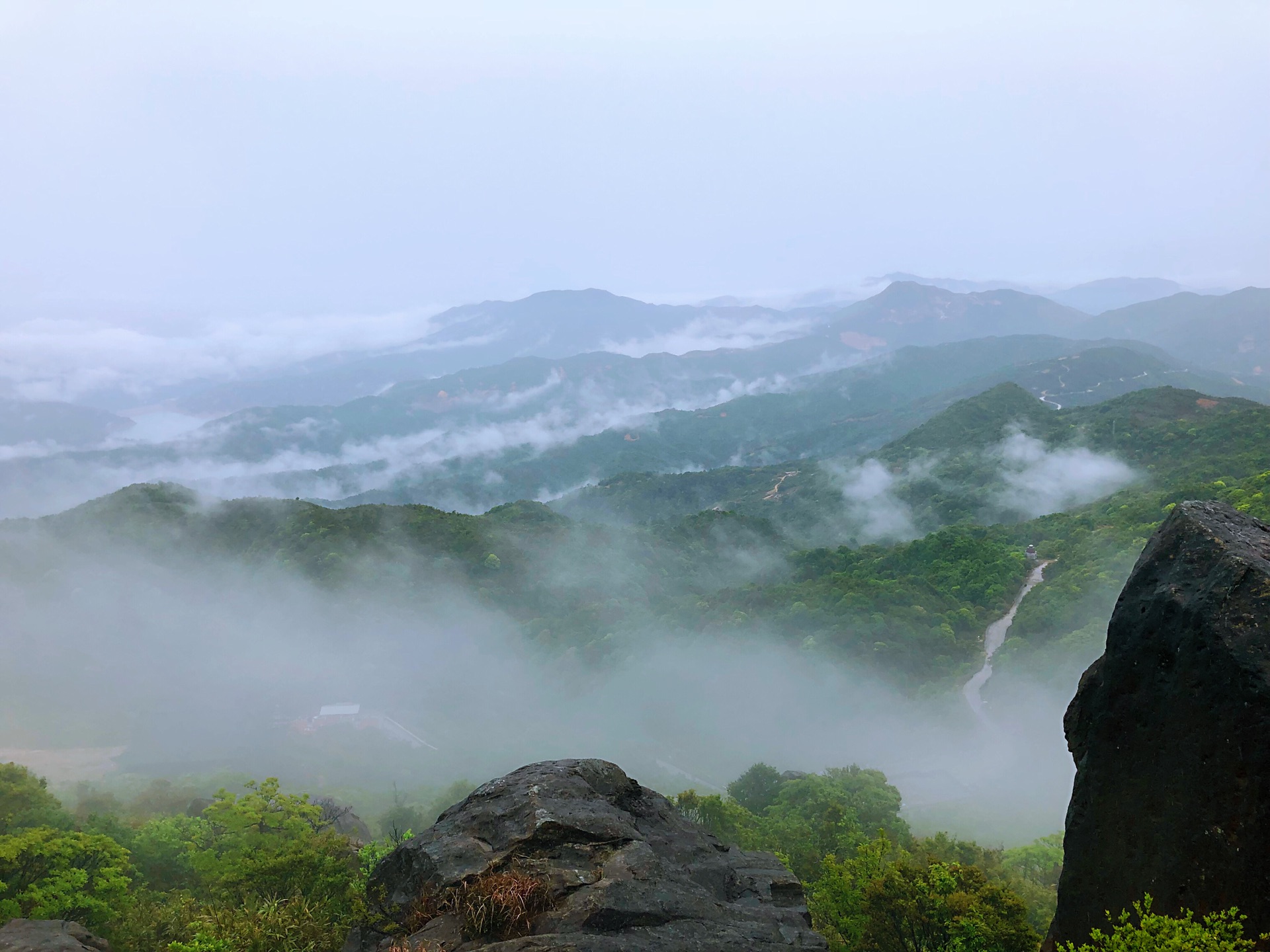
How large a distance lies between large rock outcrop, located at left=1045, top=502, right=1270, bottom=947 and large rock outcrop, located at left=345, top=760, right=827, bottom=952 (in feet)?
20.7

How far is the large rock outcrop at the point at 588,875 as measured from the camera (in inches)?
494

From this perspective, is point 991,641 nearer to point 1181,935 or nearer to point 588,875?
point 1181,935

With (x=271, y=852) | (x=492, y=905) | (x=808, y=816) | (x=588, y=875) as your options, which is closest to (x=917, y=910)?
(x=588, y=875)

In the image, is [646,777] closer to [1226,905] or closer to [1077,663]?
[1077,663]

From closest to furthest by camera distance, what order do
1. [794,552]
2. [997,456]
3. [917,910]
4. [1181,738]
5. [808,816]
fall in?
A: 1. [1181,738]
2. [917,910]
3. [808,816]
4. [794,552]
5. [997,456]

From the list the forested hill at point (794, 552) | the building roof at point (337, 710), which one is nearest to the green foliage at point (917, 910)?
the forested hill at point (794, 552)

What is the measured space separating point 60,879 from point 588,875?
2445cm

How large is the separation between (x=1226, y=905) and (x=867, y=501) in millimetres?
167458

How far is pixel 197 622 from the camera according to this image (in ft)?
399

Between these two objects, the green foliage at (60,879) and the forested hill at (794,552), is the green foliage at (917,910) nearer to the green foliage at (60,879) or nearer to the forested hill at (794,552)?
the green foliage at (60,879)

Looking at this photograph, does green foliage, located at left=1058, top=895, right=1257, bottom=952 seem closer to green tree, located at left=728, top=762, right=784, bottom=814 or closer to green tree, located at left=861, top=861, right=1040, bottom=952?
green tree, located at left=861, top=861, right=1040, bottom=952

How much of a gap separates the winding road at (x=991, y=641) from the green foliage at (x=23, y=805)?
8187 cm

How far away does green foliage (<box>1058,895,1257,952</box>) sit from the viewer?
10.3 meters

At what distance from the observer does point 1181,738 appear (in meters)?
12.7
